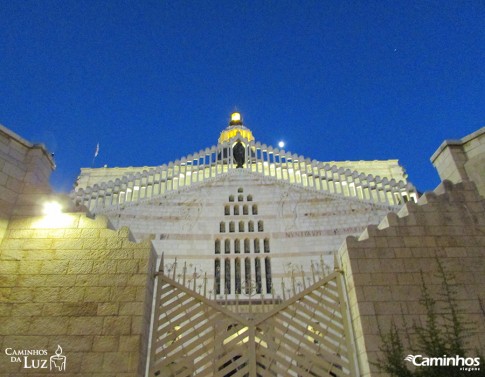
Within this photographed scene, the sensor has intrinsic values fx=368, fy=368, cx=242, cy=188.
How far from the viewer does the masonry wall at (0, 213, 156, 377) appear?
485 cm

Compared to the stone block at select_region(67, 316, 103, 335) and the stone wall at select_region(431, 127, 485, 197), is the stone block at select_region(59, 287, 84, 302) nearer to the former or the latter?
the stone block at select_region(67, 316, 103, 335)

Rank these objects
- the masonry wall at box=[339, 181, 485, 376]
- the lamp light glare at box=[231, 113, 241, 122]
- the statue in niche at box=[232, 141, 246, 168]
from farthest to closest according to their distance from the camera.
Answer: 1. the lamp light glare at box=[231, 113, 241, 122]
2. the statue in niche at box=[232, 141, 246, 168]
3. the masonry wall at box=[339, 181, 485, 376]

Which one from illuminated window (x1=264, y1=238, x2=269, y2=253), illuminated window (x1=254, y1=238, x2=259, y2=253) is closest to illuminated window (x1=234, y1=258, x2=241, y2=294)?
illuminated window (x1=254, y1=238, x2=259, y2=253)

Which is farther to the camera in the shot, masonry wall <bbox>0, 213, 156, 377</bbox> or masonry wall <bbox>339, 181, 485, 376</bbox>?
masonry wall <bbox>339, 181, 485, 376</bbox>

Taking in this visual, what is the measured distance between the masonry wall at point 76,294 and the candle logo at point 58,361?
0.18 ft

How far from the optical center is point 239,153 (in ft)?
66.3

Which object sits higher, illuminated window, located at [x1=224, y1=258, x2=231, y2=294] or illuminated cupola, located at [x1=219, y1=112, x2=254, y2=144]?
illuminated cupola, located at [x1=219, y1=112, x2=254, y2=144]

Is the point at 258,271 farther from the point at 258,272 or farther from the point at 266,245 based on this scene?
the point at 266,245

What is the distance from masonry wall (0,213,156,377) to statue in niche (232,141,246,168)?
14252 millimetres

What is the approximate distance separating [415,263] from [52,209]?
5.77m

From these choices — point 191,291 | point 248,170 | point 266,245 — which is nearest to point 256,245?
point 266,245

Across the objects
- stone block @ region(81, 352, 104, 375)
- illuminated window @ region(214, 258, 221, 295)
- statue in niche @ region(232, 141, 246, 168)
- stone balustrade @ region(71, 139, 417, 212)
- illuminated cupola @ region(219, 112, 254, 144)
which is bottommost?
stone block @ region(81, 352, 104, 375)

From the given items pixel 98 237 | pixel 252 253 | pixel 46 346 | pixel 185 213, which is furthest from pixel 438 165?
pixel 185 213

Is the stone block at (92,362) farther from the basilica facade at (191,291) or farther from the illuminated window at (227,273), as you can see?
the illuminated window at (227,273)
